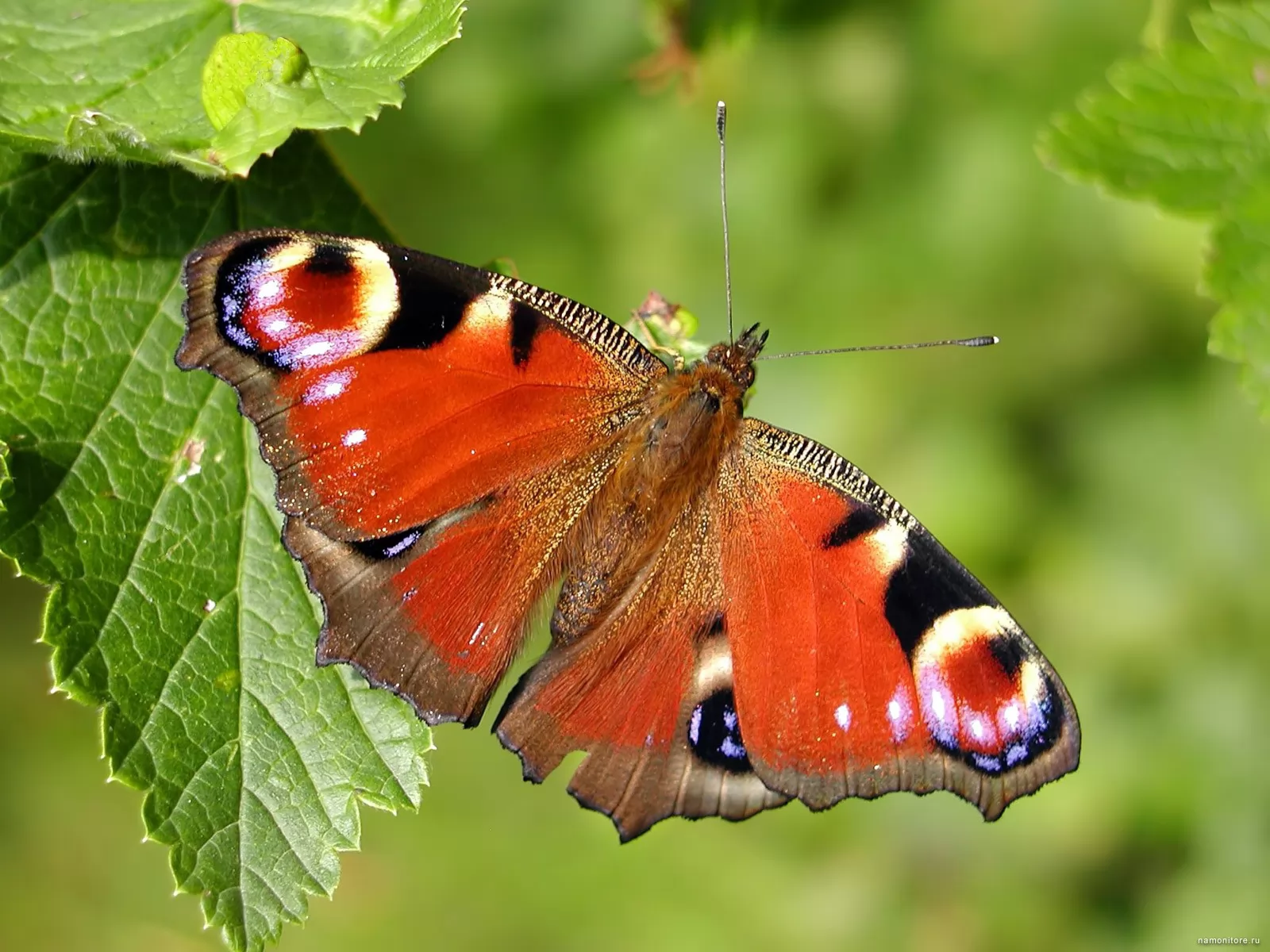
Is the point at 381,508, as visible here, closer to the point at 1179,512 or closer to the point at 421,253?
the point at 421,253

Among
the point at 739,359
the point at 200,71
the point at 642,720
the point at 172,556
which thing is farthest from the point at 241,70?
the point at 642,720

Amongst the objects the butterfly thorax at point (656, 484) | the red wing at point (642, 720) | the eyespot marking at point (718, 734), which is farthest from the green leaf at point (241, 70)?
the eyespot marking at point (718, 734)

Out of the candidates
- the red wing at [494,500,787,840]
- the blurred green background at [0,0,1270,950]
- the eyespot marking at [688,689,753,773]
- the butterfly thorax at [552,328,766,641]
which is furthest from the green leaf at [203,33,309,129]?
the blurred green background at [0,0,1270,950]

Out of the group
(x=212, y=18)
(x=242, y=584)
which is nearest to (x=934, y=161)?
(x=212, y=18)

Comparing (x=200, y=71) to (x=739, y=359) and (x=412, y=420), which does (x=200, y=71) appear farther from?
(x=739, y=359)

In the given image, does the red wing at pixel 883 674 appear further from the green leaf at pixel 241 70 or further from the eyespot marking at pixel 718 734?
the green leaf at pixel 241 70

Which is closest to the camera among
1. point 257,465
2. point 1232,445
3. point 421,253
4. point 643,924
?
point 421,253

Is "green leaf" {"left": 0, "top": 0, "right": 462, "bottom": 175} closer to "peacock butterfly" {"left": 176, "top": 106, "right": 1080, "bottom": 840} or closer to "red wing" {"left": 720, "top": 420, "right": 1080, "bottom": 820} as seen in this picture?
"peacock butterfly" {"left": 176, "top": 106, "right": 1080, "bottom": 840}
